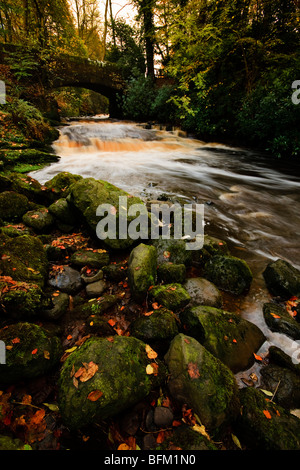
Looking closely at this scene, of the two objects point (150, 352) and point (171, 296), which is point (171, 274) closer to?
point (171, 296)

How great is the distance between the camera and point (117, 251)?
3.69m

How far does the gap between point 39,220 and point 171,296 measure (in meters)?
2.92

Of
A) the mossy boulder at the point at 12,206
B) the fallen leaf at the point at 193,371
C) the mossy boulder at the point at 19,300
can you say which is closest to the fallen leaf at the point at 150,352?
the fallen leaf at the point at 193,371

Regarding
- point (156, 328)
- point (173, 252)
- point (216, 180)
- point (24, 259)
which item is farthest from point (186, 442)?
point (216, 180)

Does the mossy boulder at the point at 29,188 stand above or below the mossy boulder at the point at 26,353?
above

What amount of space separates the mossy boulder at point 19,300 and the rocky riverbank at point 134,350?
0.04 feet

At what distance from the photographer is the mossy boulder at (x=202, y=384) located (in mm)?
1662

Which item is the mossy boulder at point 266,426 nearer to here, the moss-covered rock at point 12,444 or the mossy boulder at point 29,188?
the moss-covered rock at point 12,444

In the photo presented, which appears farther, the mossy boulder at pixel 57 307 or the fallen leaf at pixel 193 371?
the mossy boulder at pixel 57 307

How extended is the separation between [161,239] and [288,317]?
2.17 meters

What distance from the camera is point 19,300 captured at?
220 centimetres

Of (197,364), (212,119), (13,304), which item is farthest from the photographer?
(212,119)

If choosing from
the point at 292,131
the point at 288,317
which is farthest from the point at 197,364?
the point at 292,131
